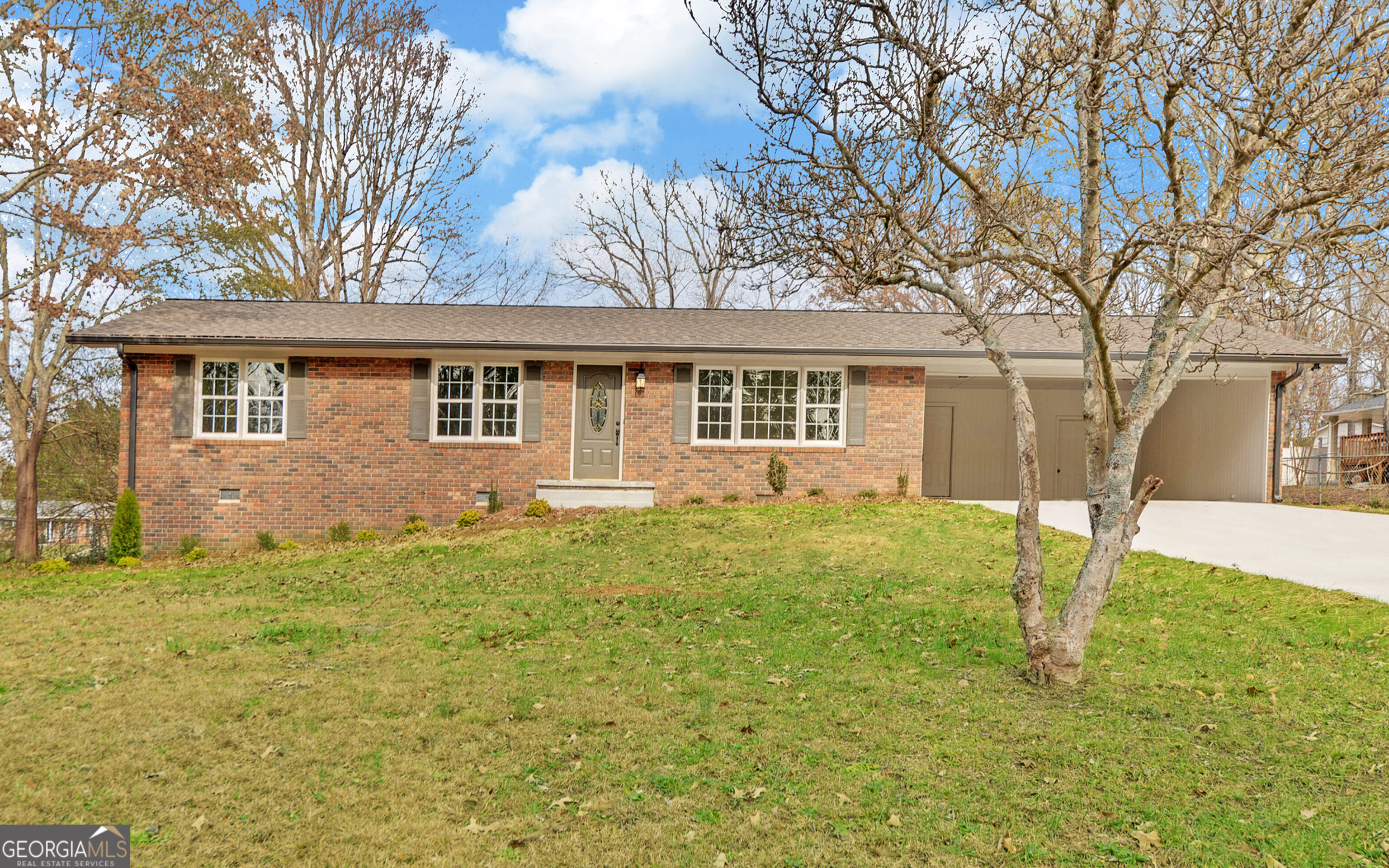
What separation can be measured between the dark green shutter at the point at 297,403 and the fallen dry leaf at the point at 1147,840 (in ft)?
44.5

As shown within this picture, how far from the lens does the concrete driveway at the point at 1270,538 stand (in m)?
8.20

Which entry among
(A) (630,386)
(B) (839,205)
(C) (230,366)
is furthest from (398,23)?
(B) (839,205)

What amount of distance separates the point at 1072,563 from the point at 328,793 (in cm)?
797

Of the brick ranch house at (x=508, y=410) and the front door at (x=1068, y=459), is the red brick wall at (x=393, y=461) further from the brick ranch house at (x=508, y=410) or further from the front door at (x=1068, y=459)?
the front door at (x=1068, y=459)

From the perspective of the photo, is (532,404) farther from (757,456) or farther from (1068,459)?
(1068,459)

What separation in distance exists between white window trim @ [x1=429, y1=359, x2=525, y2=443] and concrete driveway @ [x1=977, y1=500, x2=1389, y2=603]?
27.1ft

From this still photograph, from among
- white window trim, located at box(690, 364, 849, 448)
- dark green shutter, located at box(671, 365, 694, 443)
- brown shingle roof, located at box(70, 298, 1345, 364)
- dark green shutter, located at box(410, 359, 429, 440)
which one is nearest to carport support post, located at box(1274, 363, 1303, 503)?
brown shingle roof, located at box(70, 298, 1345, 364)

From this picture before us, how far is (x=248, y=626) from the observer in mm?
6965

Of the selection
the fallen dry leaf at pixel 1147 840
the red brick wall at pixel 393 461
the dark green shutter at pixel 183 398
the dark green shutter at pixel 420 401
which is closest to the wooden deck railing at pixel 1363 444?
the red brick wall at pixel 393 461

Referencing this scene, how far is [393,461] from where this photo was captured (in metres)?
13.9

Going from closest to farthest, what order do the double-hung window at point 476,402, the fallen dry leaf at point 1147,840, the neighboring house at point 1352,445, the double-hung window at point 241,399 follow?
the fallen dry leaf at point 1147,840
the double-hung window at point 241,399
the double-hung window at point 476,402
the neighboring house at point 1352,445

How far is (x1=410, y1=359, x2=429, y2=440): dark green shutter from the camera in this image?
1389 cm

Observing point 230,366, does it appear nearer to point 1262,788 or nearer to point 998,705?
point 998,705

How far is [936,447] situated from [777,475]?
4.51m
